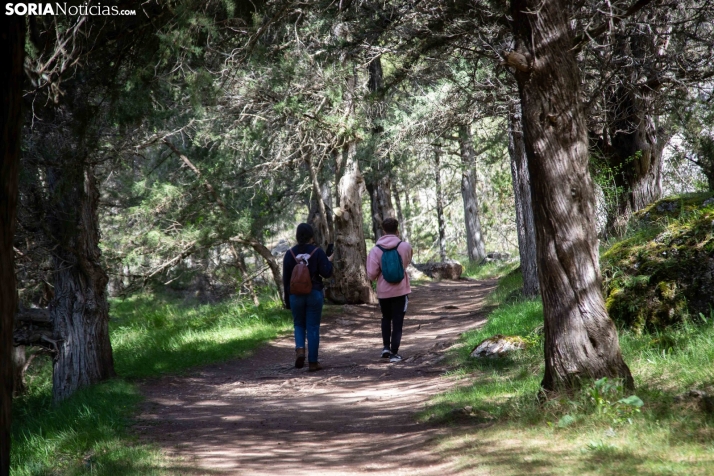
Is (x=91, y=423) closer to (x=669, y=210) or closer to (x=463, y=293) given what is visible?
(x=669, y=210)

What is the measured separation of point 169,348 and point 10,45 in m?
8.54

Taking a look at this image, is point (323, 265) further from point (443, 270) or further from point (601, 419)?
point (443, 270)

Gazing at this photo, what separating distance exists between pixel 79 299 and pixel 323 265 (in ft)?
10.6

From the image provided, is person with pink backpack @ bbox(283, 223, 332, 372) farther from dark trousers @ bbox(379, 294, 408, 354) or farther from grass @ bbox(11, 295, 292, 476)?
grass @ bbox(11, 295, 292, 476)

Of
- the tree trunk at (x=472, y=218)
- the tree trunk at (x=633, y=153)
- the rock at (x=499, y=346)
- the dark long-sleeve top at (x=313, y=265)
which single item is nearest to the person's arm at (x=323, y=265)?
the dark long-sleeve top at (x=313, y=265)

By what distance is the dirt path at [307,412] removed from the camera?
16.7 ft

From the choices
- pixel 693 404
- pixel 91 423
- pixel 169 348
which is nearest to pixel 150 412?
pixel 91 423

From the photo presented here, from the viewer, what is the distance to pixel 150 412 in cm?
725

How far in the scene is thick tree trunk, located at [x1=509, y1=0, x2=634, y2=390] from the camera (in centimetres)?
525

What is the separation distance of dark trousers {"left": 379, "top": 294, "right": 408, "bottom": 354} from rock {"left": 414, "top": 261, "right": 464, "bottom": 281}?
50.9ft

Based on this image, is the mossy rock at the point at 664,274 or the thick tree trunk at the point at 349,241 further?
the thick tree trunk at the point at 349,241

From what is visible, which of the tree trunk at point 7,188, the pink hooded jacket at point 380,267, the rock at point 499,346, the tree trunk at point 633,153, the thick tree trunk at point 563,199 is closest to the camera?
the tree trunk at point 7,188

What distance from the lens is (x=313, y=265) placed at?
923 cm

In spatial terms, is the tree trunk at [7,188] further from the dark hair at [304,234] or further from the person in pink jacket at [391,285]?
the person in pink jacket at [391,285]
